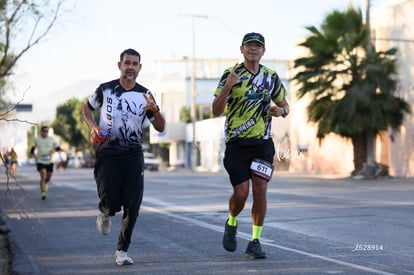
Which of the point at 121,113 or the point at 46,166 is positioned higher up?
the point at 121,113

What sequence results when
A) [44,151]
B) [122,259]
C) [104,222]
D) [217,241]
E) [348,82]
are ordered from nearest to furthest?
[122,259] < [104,222] < [217,241] < [44,151] < [348,82]

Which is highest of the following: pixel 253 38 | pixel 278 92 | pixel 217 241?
pixel 253 38

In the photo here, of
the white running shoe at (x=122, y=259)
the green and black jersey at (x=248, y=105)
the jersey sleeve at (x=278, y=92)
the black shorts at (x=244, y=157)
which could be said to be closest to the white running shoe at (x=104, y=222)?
the white running shoe at (x=122, y=259)

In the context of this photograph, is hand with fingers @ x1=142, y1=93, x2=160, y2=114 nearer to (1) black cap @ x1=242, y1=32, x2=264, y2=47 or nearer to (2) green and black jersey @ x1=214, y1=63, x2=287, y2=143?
(2) green and black jersey @ x1=214, y1=63, x2=287, y2=143

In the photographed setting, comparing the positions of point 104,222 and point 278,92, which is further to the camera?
point 278,92

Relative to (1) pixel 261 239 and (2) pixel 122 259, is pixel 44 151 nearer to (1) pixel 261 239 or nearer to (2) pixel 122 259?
(1) pixel 261 239

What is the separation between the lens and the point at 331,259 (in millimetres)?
7910

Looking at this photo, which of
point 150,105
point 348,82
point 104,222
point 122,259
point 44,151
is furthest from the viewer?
point 348,82

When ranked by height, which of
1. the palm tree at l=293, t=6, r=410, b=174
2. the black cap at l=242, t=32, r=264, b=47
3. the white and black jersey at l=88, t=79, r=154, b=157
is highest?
the palm tree at l=293, t=6, r=410, b=174

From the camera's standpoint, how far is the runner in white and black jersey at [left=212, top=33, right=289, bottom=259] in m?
7.96

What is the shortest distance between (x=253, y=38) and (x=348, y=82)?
2894 centimetres

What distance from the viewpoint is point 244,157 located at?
807 centimetres

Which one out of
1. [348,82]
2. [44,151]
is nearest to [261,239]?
[44,151]

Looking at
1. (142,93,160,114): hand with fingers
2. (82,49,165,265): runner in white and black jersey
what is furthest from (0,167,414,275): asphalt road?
(142,93,160,114): hand with fingers
